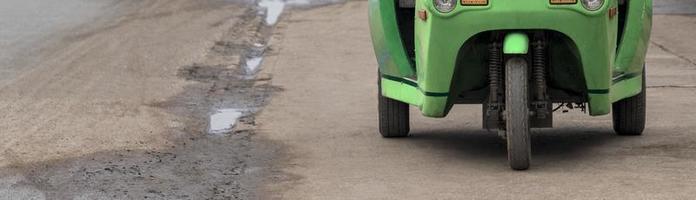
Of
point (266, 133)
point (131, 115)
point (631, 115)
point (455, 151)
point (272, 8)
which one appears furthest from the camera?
point (272, 8)

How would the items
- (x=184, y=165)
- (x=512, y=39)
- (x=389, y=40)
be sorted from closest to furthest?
(x=512, y=39)
(x=184, y=165)
(x=389, y=40)

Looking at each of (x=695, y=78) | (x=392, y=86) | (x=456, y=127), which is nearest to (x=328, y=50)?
(x=695, y=78)

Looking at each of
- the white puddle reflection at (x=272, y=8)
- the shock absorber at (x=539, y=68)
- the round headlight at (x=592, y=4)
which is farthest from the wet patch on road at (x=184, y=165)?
the white puddle reflection at (x=272, y=8)

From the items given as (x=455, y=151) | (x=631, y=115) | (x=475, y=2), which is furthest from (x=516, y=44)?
(x=631, y=115)

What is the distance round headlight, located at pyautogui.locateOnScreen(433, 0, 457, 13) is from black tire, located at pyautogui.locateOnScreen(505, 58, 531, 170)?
0.45 m

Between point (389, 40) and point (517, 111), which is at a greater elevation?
point (517, 111)

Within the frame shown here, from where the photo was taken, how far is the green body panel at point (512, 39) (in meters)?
9.18

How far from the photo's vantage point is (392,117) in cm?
1126

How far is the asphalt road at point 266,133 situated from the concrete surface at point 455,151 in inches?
0.6

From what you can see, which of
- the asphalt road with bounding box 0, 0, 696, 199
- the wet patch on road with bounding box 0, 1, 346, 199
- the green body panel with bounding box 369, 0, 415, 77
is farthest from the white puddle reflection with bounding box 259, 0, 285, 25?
the green body panel with bounding box 369, 0, 415, 77

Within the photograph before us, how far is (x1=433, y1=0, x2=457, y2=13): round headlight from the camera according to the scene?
30.5 feet

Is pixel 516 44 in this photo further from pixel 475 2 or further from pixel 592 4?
pixel 592 4

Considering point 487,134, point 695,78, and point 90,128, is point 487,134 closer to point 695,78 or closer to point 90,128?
point 90,128

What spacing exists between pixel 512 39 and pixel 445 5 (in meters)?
0.42
